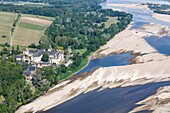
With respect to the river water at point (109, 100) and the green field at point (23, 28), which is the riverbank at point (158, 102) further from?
the green field at point (23, 28)

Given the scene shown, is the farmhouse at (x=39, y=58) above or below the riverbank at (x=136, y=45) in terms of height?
above

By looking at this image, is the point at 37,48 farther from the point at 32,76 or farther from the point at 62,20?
the point at 62,20

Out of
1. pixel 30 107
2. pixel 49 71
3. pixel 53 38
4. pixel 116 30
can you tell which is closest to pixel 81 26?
pixel 116 30

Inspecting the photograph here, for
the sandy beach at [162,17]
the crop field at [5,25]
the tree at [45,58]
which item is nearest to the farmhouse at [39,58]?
the tree at [45,58]

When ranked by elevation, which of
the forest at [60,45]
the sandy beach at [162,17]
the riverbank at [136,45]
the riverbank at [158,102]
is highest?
the forest at [60,45]

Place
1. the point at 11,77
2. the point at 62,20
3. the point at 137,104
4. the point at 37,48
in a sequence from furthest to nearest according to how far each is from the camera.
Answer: the point at 62,20 < the point at 37,48 < the point at 11,77 < the point at 137,104

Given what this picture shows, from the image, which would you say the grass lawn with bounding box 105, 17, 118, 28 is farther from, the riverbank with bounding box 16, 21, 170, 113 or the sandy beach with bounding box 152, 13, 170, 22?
the riverbank with bounding box 16, 21, 170, 113

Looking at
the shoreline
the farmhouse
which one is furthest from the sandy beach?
the farmhouse

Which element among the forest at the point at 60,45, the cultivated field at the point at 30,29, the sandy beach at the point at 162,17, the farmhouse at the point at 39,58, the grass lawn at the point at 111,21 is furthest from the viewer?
the sandy beach at the point at 162,17
